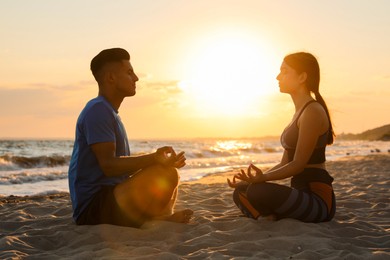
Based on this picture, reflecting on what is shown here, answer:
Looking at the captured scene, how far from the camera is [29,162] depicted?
62.7 feet

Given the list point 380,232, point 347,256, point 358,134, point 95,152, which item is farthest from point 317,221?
point 358,134

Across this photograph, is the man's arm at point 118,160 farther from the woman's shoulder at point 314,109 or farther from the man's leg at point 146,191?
the woman's shoulder at point 314,109

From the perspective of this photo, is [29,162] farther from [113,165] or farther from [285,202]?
[285,202]

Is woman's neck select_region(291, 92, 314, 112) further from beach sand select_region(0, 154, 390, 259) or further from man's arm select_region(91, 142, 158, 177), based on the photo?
man's arm select_region(91, 142, 158, 177)

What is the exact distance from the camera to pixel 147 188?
4277 mm

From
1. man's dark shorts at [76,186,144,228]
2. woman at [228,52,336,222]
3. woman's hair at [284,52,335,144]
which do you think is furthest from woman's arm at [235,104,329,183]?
man's dark shorts at [76,186,144,228]

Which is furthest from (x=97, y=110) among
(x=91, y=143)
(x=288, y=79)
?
(x=288, y=79)

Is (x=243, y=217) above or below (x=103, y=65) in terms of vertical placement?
below

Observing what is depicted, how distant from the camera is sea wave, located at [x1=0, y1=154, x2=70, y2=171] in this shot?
17797 mm

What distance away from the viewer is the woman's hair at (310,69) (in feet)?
15.2

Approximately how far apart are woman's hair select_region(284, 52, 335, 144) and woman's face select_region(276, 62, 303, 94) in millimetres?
48

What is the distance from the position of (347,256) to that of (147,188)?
6.40 ft

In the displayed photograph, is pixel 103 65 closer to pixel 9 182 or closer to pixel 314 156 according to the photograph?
pixel 314 156

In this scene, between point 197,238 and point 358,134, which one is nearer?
point 197,238
